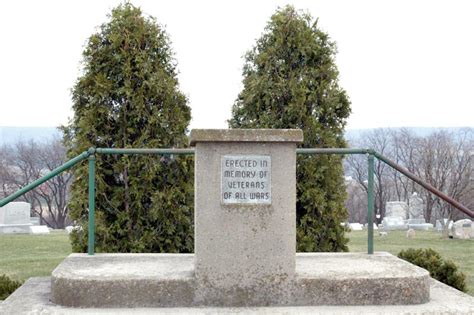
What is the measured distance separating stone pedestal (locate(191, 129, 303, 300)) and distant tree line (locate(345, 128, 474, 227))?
1208 inches

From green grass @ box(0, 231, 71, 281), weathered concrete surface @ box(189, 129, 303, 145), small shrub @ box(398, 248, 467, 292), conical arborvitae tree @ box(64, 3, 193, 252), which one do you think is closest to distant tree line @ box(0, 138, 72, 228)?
green grass @ box(0, 231, 71, 281)

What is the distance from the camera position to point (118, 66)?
6.88 m

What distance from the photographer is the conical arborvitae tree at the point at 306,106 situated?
7062 mm

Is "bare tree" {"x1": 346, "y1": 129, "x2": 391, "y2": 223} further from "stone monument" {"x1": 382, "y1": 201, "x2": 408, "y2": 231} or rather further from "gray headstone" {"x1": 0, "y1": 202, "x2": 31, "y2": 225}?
"gray headstone" {"x1": 0, "y1": 202, "x2": 31, "y2": 225}

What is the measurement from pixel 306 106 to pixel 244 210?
3005mm

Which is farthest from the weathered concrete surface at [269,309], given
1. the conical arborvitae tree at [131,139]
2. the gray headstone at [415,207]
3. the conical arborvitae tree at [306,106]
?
the gray headstone at [415,207]

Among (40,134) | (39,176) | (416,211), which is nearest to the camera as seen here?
(416,211)

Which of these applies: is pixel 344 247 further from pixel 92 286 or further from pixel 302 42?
Result: pixel 92 286

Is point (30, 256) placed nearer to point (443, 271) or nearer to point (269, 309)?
point (443, 271)

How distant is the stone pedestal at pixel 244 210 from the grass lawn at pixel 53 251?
687cm

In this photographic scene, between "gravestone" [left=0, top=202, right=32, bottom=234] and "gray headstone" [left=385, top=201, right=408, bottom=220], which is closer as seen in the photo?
"gravestone" [left=0, top=202, right=32, bottom=234]

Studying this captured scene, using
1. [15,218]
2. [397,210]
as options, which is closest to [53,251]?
[15,218]

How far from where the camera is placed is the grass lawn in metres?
12.8

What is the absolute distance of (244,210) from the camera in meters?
4.53
